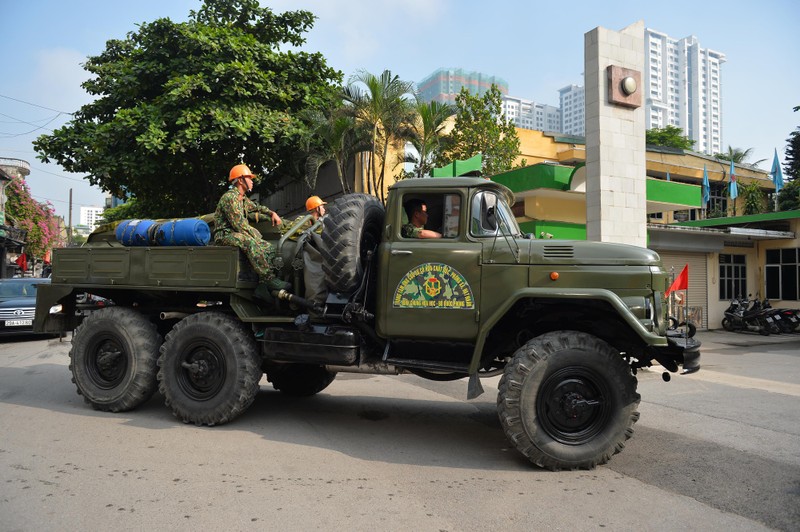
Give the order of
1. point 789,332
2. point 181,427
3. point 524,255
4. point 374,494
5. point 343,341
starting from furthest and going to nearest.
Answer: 1. point 789,332
2. point 181,427
3. point 343,341
4. point 524,255
5. point 374,494

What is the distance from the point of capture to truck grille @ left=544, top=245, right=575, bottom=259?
5129 mm

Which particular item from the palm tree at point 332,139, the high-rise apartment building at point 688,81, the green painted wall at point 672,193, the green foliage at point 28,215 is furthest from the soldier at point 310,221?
the high-rise apartment building at point 688,81

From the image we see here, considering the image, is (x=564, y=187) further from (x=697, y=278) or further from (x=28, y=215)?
(x=28, y=215)

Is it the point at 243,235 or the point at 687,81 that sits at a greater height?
the point at 687,81

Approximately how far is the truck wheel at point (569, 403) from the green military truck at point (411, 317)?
0.5 inches

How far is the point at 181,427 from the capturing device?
605 centimetres

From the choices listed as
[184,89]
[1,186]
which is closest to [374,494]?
[184,89]

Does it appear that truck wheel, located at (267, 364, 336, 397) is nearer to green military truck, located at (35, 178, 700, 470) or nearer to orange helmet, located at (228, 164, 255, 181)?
green military truck, located at (35, 178, 700, 470)

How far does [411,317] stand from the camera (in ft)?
17.9

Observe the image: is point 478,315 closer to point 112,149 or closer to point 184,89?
point 184,89

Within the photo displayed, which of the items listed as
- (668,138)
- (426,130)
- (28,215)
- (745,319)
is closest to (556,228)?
(426,130)

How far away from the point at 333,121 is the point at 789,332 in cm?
1654

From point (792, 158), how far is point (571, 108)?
14039cm

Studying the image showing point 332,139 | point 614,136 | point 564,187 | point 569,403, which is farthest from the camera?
point 332,139
